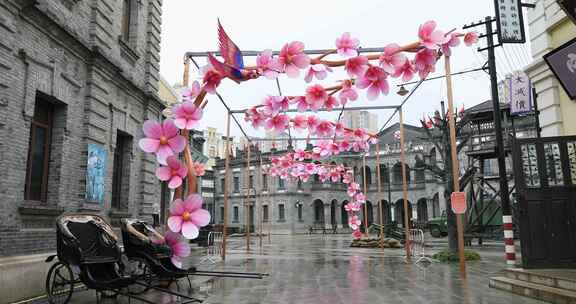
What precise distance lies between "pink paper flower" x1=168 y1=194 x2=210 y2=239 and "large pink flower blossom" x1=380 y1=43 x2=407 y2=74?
2.62 meters

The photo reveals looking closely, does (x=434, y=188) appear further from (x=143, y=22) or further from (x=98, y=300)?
(x=98, y=300)

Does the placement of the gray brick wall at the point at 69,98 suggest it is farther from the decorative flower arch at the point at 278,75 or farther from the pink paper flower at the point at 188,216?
the pink paper flower at the point at 188,216

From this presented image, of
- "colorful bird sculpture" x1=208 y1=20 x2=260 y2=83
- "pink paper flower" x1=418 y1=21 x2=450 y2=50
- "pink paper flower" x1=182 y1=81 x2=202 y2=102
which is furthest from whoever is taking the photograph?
"pink paper flower" x1=182 y1=81 x2=202 y2=102

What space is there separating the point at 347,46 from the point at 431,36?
38.0 inches

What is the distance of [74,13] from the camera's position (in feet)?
29.8

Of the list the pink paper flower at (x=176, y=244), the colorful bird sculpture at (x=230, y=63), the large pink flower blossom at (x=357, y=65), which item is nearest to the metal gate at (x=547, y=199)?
the large pink flower blossom at (x=357, y=65)

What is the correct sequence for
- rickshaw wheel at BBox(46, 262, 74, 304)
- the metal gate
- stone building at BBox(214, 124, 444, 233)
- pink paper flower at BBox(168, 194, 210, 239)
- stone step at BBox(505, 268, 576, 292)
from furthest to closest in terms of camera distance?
stone building at BBox(214, 124, 444, 233) → the metal gate → stone step at BBox(505, 268, 576, 292) → rickshaw wheel at BBox(46, 262, 74, 304) → pink paper flower at BBox(168, 194, 210, 239)

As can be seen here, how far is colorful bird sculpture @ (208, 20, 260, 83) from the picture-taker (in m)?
4.58

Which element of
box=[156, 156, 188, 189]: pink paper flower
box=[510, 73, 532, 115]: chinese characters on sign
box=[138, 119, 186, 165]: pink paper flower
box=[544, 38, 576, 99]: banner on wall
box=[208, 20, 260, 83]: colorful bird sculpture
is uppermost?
box=[510, 73, 532, 115]: chinese characters on sign

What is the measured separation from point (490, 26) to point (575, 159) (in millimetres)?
4563

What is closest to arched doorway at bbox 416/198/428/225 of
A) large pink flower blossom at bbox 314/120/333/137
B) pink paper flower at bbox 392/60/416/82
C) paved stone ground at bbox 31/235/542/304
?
paved stone ground at bbox 31/235/542/304

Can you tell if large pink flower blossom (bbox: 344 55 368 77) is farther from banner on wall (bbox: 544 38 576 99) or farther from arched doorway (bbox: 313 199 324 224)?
arched doorway (bbox: 313 199 324 224)

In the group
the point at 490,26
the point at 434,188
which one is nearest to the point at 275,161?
the point at 490,26

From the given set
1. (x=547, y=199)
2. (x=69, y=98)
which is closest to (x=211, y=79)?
(x=69, y=98)
